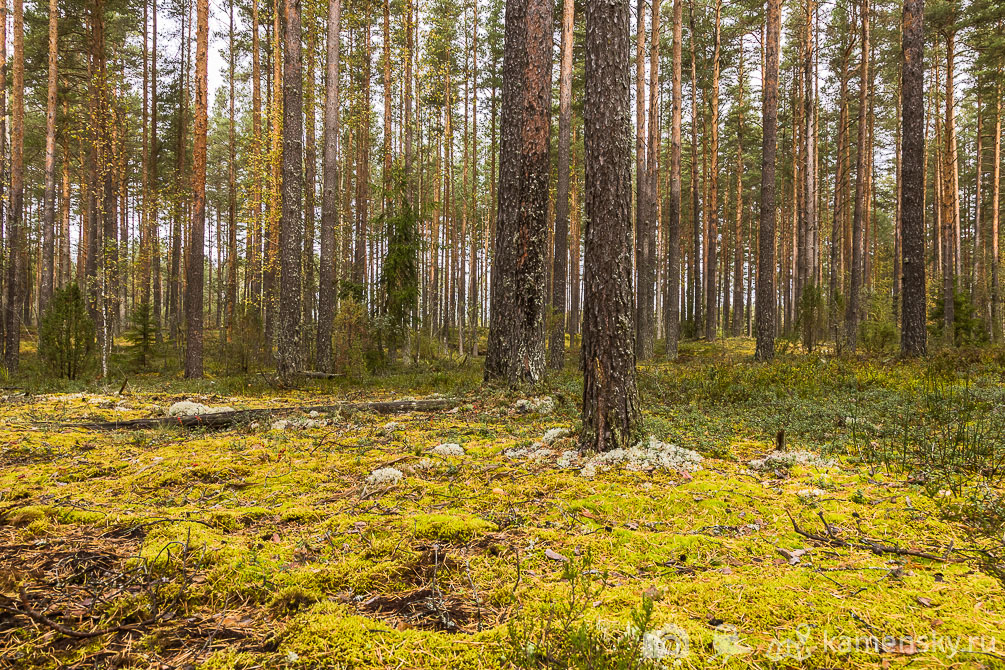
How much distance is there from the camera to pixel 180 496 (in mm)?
3510

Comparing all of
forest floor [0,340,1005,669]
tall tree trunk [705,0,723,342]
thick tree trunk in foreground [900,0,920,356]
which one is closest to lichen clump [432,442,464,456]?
forest floor [0,340,1005,669]

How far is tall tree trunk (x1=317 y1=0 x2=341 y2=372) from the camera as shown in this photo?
38.3 feet

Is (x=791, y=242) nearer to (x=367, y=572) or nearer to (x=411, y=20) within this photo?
(x=411, y=20)

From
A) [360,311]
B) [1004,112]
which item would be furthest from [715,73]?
[360,311]

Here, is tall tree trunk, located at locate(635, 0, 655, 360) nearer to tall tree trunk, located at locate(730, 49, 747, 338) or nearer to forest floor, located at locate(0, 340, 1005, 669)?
tall tree trunk, located at locate(730, 49, 747, 338)

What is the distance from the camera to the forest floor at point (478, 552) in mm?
1750

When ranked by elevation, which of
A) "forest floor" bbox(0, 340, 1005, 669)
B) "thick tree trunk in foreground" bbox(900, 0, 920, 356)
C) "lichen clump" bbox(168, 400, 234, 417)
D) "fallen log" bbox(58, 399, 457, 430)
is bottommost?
"forest floor" bbox(0, 340, 1005, 669)

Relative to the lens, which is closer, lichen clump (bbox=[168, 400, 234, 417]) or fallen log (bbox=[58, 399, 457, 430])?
fallen log (bbox=[58, 399, 457, 430])

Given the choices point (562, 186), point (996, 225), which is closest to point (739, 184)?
point (996, 225)

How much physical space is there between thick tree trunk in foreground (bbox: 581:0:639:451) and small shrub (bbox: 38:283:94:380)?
42.5 feet

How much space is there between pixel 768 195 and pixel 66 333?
60.8 ft

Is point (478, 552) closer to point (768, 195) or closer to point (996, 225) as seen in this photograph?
point (768, 195)

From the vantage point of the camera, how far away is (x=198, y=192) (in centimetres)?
1139

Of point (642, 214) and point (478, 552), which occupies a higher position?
point (642, 214)
